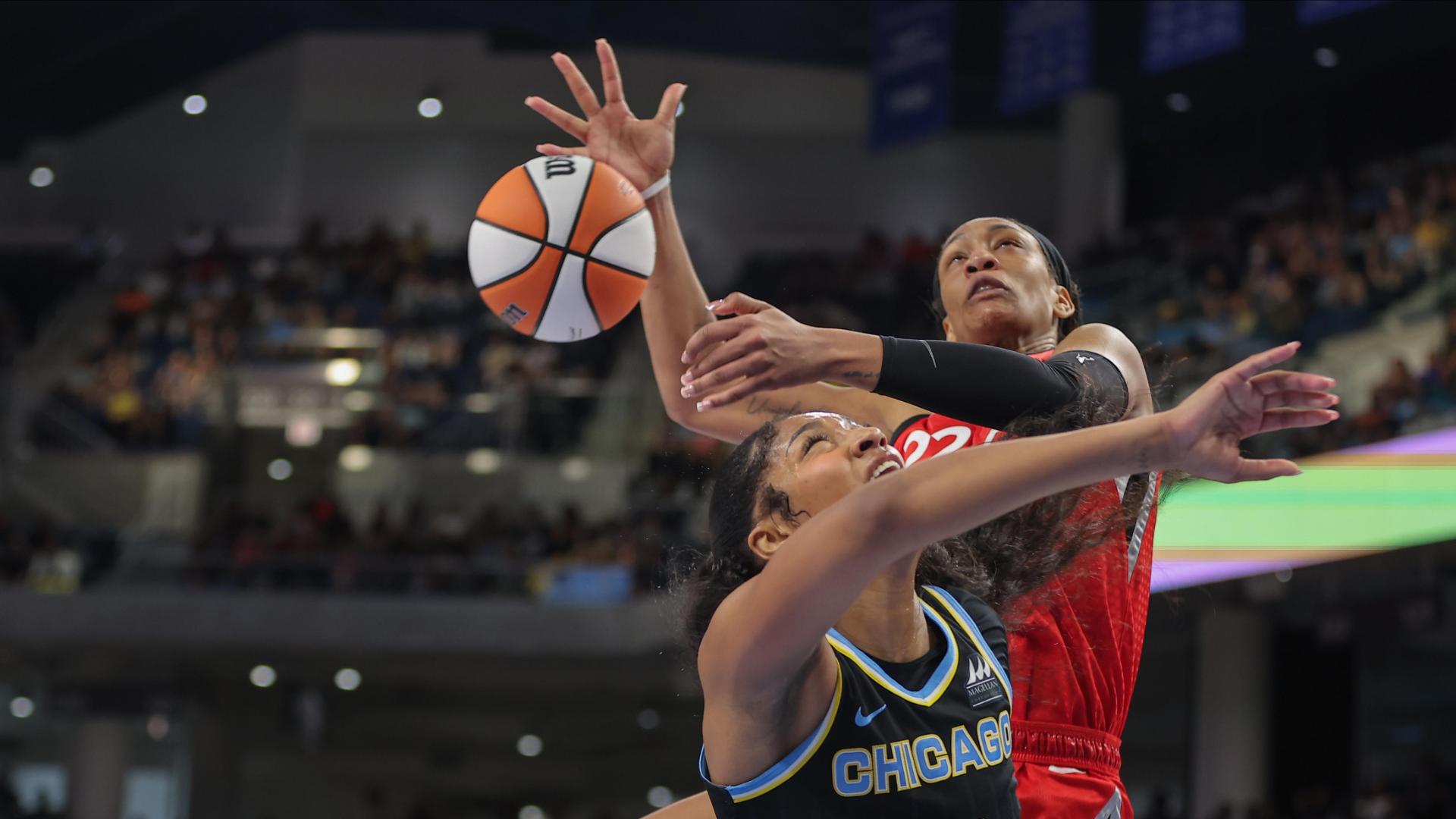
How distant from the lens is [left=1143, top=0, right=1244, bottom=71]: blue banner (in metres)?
12.5

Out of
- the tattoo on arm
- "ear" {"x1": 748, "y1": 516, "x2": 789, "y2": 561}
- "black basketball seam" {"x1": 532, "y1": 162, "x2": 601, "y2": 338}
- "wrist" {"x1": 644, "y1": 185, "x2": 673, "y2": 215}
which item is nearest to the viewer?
"ear" {"x1": 748, "y1": 516, "x2": 789, "y2": 561}

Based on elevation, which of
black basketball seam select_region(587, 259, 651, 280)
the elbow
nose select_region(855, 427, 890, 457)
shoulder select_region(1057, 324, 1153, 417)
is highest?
black basketball seam select_region(587, 259, 651, 280)

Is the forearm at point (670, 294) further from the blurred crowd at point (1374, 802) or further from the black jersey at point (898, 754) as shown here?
the blurred crowd at point (1374, 802)

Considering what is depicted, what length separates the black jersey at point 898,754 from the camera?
8.11ft

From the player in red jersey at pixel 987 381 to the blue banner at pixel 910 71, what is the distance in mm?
10907

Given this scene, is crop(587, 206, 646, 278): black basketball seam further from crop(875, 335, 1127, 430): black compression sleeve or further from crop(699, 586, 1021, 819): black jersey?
crop(699, 586, 1021, 819): black jersey

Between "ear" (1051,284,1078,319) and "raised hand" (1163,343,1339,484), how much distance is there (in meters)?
1.31

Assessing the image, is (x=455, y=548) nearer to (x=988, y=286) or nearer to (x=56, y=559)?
(x=56, y=559)

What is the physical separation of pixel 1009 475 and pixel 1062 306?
1.41 metres

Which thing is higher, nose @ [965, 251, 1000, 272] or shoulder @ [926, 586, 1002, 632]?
nose @ [965, 251, 1000, 272]

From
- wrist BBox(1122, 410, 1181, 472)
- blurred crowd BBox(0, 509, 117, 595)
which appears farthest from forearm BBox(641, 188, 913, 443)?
blurred crowd BBox(0, 509, 117, 595)

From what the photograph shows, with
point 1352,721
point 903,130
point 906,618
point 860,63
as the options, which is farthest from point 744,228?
point 906,618

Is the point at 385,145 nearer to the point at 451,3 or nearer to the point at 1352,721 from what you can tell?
the point at 451,3

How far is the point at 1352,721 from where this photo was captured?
17219 mm
